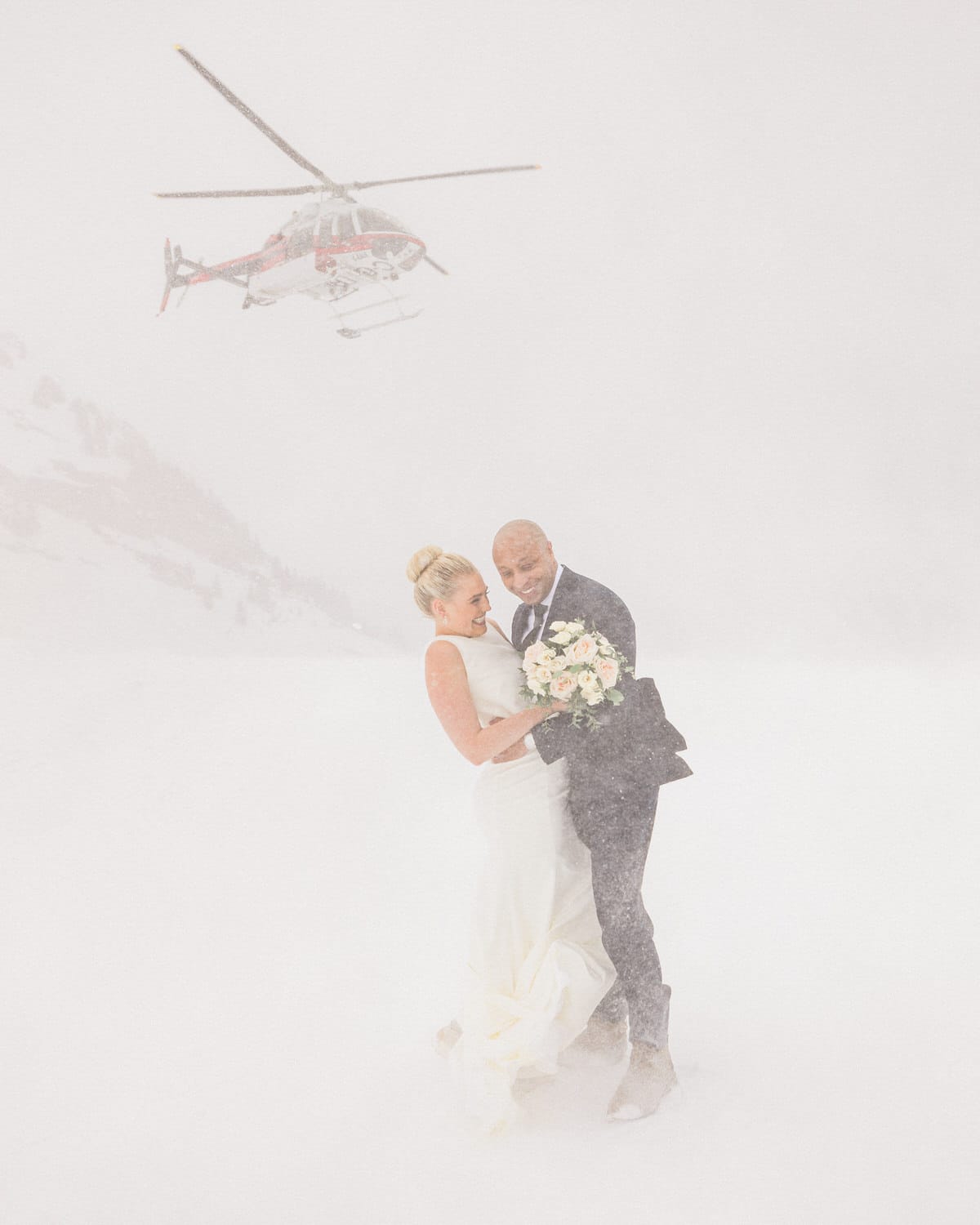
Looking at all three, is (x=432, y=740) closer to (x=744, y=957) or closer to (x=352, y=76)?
(x=744, y=957)

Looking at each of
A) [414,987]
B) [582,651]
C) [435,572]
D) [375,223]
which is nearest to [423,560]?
[435,572]

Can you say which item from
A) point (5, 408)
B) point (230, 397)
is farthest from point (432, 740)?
point (5, 408)

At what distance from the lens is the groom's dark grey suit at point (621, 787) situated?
2.89 m

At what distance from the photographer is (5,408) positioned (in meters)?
17.4

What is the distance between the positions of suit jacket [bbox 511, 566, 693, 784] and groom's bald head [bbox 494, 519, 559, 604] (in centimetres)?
10

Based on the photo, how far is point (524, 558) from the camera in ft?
9.51

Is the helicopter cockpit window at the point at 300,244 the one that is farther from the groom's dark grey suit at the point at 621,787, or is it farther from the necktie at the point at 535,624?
the groom's dark grey suit at the point at 621,787

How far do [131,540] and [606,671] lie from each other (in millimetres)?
16448

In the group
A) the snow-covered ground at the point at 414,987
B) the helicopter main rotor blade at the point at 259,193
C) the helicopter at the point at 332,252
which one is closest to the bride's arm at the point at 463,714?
the snow-covered ground at the point at 414,987

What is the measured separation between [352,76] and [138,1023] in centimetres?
1327

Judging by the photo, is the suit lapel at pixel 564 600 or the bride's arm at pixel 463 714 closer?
the bride's arm at pixel 463 714

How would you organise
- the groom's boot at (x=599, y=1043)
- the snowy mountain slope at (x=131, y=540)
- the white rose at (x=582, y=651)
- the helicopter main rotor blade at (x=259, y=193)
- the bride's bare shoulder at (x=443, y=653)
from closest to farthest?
the white rose at (x=582, y=651), the bride's bare shoulder at (x=443, y=653), the groom's boot at (x=599, y=1043), the helicopter main rotor blade at (x=259, y=193), the snowy mountain slope at (x=131, y=540)

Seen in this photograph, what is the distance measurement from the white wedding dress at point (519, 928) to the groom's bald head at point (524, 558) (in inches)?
9.3

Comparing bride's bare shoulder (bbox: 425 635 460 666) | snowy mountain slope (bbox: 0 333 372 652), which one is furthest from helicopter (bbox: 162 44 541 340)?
bride's bare shoulder (bbox: 425 635 460 666)
